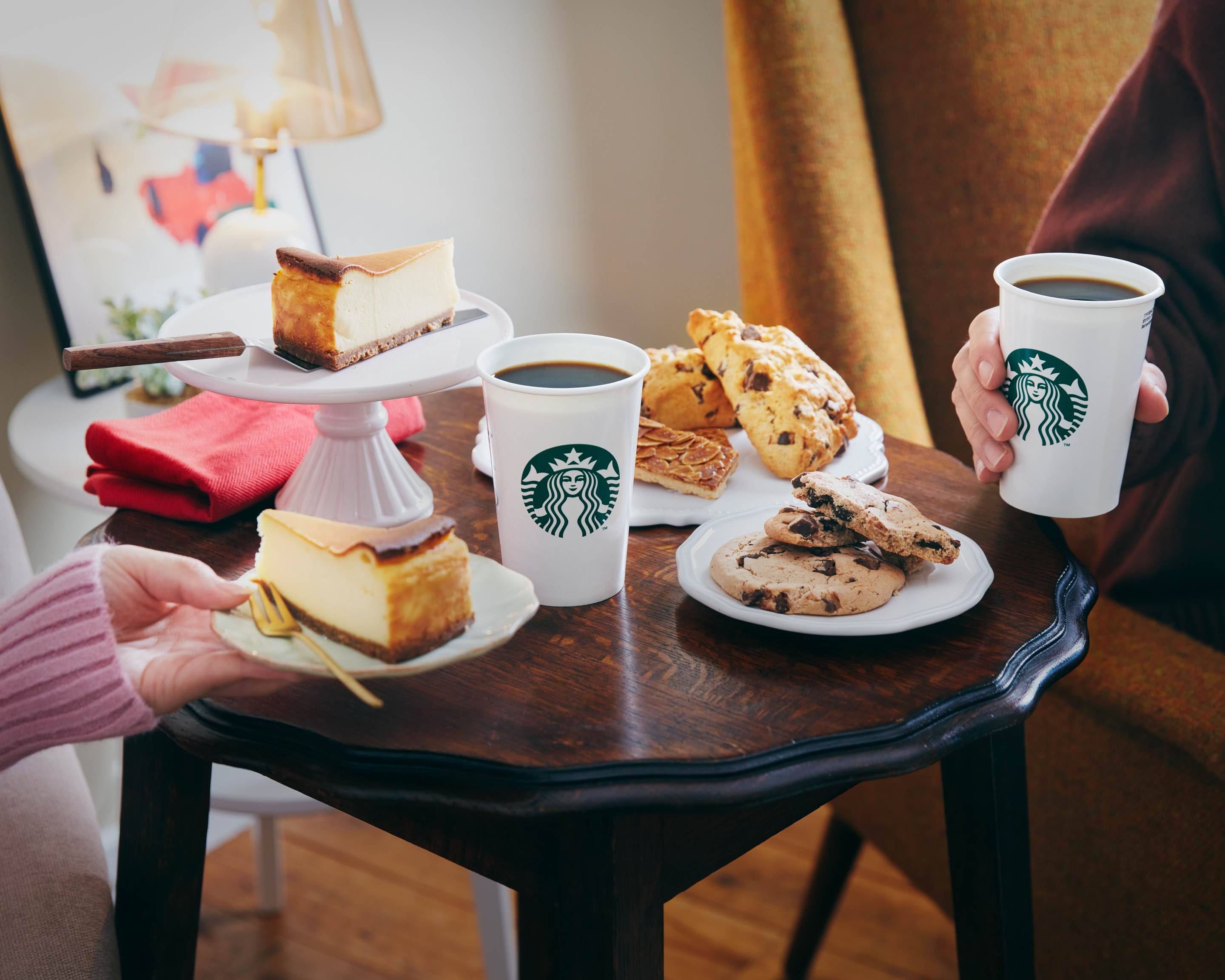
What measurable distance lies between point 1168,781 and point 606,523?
2.20ft

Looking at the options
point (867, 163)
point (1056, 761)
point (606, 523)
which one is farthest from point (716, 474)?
point (867, 163)

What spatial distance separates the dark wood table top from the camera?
2.04 ft

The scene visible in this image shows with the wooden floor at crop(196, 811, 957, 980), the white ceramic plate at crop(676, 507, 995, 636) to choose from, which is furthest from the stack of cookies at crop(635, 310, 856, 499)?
the wooden floor at crop(196, 811, 957, 980)

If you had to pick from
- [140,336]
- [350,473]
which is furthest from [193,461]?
[140,336]

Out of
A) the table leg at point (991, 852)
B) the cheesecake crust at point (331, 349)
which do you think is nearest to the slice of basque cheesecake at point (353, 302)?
the cheesecake crust at point (331, 349)

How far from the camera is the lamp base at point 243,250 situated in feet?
4.63

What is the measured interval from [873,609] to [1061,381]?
0.78ft

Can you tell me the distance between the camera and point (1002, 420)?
33.7 inches

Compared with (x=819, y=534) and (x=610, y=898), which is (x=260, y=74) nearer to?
(x=819, y=534)

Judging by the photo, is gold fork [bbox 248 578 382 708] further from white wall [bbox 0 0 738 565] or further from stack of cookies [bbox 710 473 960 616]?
white wall [bbox 0 0 738 565]

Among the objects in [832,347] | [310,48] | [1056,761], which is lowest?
[1056,761]

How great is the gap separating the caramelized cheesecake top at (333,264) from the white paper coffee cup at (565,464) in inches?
7.0

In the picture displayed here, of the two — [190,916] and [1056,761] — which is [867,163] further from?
[190,916]

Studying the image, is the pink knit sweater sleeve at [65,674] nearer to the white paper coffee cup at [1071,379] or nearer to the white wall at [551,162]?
the white paper coffee cup at [1071,379]
